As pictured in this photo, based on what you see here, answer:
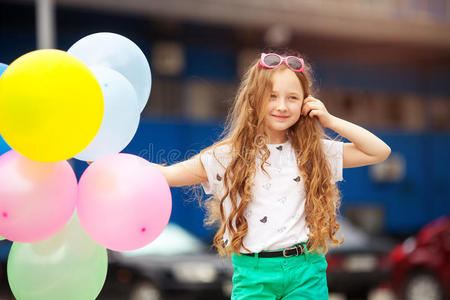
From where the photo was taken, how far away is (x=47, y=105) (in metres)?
2.73

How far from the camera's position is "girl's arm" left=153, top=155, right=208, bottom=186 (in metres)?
3.25

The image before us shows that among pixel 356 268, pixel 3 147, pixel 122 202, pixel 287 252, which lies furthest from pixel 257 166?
pixel 356 268

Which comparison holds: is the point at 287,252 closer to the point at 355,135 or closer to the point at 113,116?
the point at 355,135

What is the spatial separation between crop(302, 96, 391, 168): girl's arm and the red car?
6.47m

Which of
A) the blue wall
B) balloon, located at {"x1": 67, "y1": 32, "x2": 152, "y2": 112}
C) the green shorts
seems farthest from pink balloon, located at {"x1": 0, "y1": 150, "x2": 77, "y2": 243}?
the blue wall

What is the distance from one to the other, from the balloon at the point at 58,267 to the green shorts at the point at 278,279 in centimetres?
72

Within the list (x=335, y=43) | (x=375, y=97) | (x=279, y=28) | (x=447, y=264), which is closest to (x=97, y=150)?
(x=447, y=264)

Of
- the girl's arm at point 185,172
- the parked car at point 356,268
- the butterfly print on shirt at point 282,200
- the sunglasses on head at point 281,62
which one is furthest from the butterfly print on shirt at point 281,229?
the parked car at point 356,268

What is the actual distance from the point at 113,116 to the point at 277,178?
32.5 inches

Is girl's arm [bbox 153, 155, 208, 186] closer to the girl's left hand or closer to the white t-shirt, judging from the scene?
the white t-shirt

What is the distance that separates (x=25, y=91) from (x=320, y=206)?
142 cm

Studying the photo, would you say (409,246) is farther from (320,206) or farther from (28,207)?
(28,207)

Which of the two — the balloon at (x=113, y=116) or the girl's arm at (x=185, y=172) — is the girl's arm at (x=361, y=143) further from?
the balloon at (x=113, y=116)

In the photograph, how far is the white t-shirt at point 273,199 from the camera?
3.07m
